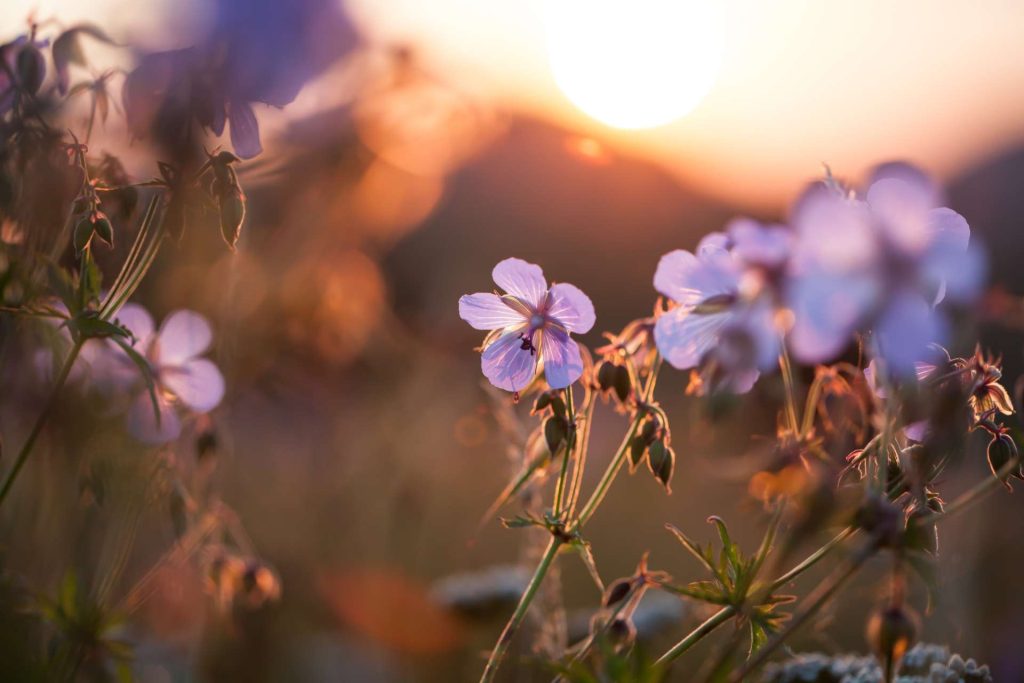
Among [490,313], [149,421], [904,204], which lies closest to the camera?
[904,204]

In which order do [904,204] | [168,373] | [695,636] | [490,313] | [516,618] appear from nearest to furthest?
[904,204] → [695,636] → [516,618] → [490,313] → [168,373]

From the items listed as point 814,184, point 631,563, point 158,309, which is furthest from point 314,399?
point 814,184

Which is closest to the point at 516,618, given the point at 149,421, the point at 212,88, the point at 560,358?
the point at 560,358

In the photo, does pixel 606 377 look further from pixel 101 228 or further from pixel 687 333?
pixel 101 228

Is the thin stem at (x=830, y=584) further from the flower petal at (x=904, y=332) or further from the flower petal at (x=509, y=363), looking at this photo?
the flower petal at (x=509, y=363)

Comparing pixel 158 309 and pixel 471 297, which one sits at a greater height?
pixel 471 297

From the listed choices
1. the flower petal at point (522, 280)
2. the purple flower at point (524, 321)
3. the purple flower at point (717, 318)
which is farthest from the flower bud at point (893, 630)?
the flower petal at point (522, 280)

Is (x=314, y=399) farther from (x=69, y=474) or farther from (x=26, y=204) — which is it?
(x=26, y=204)
